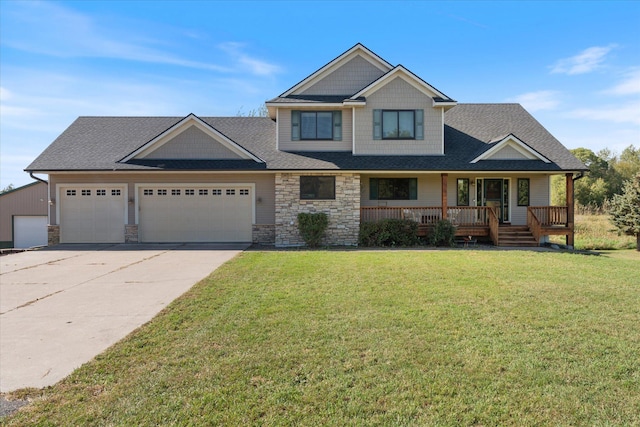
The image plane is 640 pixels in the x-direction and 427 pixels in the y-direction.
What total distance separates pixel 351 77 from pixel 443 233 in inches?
311

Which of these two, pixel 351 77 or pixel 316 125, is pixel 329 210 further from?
pixel 351 77

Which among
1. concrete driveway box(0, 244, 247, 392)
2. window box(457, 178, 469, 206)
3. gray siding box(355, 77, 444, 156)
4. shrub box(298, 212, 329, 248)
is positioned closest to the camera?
concrete driveway box(0, 244, 247, 392)

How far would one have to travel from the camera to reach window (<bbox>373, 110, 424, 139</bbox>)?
1552cm

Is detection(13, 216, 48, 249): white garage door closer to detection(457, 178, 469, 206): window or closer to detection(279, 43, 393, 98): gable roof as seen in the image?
detection(279, 43, 393, 98): gable roof

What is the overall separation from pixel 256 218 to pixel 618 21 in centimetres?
1560

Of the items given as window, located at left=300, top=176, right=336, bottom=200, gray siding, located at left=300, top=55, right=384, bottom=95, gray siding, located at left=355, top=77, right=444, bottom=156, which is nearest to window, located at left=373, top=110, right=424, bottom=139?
gray siding, located at left=355, top=77, right=444, bottom=156

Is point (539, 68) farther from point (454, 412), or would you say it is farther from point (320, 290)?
point (454, 412)

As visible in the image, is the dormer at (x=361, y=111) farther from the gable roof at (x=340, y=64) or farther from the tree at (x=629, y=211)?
the tree at (x=629, y=211)

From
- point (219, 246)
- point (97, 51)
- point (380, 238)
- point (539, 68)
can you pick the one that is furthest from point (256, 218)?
point (539, 68)

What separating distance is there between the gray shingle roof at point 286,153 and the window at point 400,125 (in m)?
1.01

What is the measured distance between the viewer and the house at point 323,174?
14.9m

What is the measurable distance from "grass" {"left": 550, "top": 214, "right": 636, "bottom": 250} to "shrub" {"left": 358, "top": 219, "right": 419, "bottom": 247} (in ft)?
23.9

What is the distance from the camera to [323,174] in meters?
14.9

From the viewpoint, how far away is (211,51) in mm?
19703
